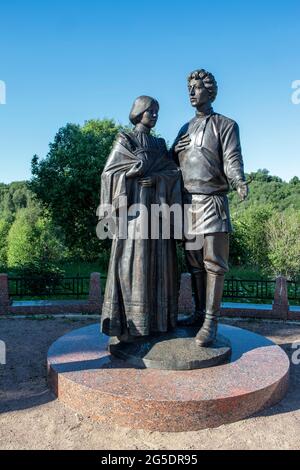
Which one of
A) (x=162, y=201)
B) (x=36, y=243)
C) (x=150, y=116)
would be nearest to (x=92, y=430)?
(x=162, y=201)

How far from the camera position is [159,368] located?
4.64 meters

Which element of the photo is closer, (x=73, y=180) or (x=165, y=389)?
(x=165, y=389)

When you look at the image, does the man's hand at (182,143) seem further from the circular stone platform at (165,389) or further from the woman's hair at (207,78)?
the circular stone platform at (165,389)

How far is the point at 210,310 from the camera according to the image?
4.87 meters

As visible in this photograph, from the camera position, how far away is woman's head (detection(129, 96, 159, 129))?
478cm

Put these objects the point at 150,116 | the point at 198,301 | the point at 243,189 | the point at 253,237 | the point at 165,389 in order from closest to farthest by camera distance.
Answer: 1. the point at 165,389
2. the point at 243,189
3. the point at 150,116
4. the point at 198,301
5. the point at 253,237

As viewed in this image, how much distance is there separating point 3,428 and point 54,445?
66cm

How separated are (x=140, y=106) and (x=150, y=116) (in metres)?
0.16

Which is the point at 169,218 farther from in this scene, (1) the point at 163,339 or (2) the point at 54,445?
(2) the point at 54,445

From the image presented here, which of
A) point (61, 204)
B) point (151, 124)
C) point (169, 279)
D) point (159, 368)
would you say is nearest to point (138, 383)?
point (159, 368)

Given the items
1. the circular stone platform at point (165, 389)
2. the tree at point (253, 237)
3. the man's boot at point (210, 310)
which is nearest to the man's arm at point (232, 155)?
the man's boot at point (210, 310)

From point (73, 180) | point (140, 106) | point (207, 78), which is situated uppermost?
point (73, 180)

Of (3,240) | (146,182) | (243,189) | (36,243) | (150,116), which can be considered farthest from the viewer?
(3,240)

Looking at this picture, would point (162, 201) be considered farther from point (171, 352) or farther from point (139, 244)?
point (171, 352)
